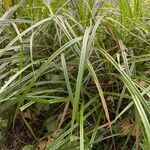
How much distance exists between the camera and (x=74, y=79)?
2139mm

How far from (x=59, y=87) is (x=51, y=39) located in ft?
0.94

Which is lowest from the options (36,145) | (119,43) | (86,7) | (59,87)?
(36,145)

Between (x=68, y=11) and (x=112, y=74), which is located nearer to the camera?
(x=112, y=74)

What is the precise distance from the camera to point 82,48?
6.33ft

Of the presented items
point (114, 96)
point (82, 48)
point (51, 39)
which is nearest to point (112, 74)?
point (114, 96)

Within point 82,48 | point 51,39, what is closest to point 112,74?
point 82,48

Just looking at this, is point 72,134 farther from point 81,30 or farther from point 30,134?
point 81,30

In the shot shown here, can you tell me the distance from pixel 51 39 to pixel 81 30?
26 centimetres

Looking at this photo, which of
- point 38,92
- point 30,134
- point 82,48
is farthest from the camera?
point 30,134

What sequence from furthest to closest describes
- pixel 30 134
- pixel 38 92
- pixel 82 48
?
pixel 30 134 < pixel 38 92 < pixel 82 48

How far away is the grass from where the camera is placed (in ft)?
6.38

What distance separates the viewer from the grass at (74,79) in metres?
1.94

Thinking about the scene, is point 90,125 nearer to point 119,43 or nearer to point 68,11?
point 119,43

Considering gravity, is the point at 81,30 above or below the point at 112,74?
above
